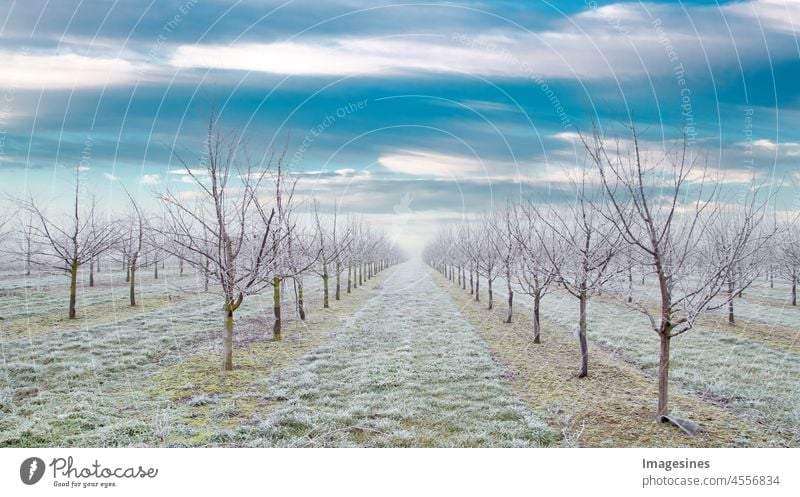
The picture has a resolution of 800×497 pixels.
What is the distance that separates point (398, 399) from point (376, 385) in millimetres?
1194

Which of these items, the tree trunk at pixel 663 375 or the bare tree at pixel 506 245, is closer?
the tree trunk at pixel 663 375

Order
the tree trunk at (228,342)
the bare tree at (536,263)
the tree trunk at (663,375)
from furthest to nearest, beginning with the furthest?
the bare tree at (536,263)
the tree trunk at (228,342)
the tree trunk at (663,375)

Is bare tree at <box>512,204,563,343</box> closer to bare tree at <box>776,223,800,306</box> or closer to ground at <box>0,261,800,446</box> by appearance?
ground at <box>0,261,800,446</box>

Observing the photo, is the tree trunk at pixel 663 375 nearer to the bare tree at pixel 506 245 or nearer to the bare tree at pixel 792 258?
the bare tree at pixel 506 245

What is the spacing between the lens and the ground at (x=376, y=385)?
8188 millimetres

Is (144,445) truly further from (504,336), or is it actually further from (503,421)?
(504,336)

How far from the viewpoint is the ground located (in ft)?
26.9

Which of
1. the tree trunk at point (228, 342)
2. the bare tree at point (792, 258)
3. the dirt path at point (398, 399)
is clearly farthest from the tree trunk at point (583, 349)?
the bare tree at point (792, 258)

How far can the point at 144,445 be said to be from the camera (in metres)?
7.62

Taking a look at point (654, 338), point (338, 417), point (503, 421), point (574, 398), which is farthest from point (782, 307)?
point (338, 417)

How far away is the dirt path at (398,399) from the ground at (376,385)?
37 mm

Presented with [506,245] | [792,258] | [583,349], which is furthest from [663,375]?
[792,258]

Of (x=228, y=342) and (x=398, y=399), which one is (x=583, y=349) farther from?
(x=228, y=342)

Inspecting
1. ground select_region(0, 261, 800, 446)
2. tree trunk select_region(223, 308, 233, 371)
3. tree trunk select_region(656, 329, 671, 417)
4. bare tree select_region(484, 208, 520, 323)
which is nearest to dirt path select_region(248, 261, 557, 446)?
ground select_region(0, 261, 800, 446)
